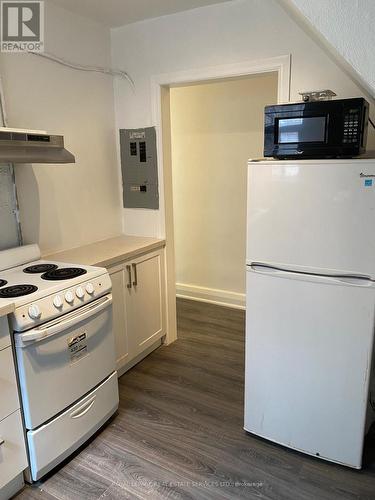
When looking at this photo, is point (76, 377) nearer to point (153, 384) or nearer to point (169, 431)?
point (169, 431)

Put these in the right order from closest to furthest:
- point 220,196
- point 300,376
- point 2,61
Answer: point 300,376, point 2,61, point 220,196

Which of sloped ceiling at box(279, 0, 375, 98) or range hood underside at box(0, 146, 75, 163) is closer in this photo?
sloped ceiling at box(279, 0, 375, 98)

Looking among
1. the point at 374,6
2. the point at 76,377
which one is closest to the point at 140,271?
the point at 76,377

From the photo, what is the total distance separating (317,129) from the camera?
1.78 metres

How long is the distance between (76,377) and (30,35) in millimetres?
2071

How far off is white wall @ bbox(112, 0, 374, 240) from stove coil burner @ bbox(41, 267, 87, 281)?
3.45 ft

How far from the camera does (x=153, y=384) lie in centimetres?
272

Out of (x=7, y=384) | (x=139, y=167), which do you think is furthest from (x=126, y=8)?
(x=7, y=384)

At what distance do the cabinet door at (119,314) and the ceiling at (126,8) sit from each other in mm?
1712

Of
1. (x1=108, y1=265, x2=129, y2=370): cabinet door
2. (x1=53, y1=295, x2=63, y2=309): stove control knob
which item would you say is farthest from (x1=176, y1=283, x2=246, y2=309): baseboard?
(x1=53, y1=295, x2=63, y2=309): stove control knob

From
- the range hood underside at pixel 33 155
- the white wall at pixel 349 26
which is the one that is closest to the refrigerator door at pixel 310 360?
the white wall at pixel 349 26

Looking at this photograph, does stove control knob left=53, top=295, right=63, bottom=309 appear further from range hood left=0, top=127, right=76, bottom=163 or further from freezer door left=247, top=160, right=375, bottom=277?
freezer door left=247, top=160, right=375, bottom=277

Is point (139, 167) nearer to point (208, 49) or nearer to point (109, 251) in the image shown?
point (109, 251)

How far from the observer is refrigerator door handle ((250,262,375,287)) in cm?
172
